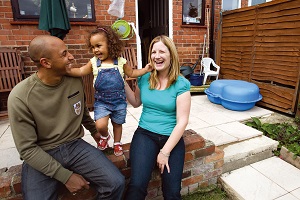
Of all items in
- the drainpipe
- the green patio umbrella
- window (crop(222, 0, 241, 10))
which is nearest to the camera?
the green patio umbrella

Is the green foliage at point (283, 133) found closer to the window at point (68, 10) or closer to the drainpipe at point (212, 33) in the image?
the drainpipe at point (212, 33)

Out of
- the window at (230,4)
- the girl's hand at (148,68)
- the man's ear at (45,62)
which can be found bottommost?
the girl's hand at (148,68)

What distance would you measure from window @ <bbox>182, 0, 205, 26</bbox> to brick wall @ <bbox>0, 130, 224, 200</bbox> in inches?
153

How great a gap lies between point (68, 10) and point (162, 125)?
3.51 meters

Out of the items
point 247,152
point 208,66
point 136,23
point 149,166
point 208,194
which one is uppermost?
point 136,23

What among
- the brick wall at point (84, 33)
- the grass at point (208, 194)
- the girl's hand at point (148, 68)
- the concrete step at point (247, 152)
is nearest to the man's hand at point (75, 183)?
the girl's hand at point (148, 68)

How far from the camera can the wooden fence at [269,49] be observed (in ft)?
11.3

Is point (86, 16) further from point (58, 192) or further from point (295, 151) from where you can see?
point (295, 151)

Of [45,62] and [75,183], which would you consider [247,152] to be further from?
[45,62]

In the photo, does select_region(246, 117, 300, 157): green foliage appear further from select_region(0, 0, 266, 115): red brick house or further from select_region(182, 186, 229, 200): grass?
select_region(0, 0, 266, 115): red brick house

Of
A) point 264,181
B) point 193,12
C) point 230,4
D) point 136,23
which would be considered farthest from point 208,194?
point 230,4

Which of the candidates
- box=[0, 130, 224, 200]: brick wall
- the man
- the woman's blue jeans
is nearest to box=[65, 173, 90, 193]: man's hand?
the man

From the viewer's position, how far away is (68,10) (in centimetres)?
399

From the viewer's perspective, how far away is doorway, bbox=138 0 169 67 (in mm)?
4945
